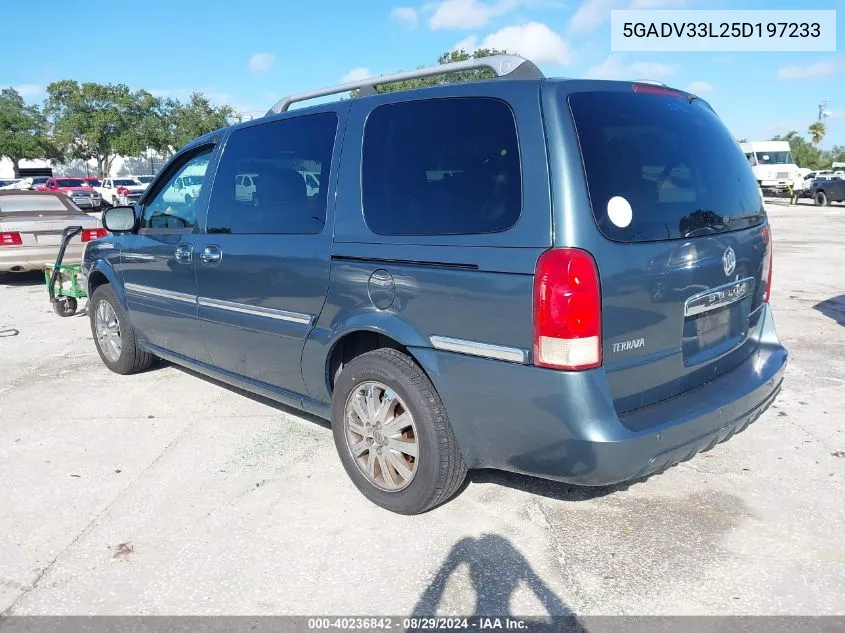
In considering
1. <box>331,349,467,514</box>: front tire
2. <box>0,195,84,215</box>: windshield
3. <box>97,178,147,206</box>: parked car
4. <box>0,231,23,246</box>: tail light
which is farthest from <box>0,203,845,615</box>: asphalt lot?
<box>97,178,147,206</box>: parked car

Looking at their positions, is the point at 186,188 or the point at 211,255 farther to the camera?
the point at 186,188

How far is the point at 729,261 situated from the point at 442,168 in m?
1.33

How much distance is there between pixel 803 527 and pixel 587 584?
116cm

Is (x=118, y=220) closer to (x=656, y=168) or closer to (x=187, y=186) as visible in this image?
(x=187, y=186)

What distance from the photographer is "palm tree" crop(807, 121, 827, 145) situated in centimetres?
8781

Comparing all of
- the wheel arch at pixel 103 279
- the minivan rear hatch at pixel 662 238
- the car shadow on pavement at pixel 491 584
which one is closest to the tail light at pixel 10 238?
the wheel arch at pixel 103 279

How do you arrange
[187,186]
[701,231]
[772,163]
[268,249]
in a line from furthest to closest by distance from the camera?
[772,163] < [187,186] < [268,249] < [701,231]

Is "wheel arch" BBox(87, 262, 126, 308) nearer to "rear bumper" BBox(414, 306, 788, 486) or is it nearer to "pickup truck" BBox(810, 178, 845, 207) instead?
"rear bumper" BBox(414, 306, 788, 486)

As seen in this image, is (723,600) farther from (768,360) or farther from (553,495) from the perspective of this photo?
(768,360)

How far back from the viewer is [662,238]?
2658 millimetres

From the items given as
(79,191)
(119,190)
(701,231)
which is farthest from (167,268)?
(119,190)

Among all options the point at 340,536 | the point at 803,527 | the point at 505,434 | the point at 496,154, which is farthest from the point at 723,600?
the point at 496,154

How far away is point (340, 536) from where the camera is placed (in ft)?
10.0

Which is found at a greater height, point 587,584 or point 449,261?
point 449,261
